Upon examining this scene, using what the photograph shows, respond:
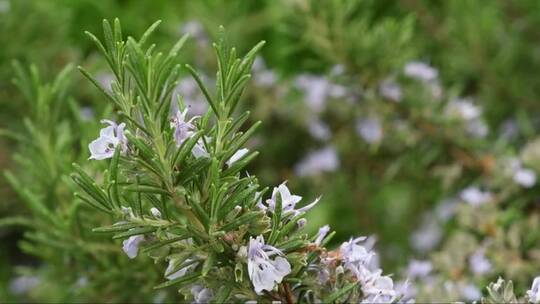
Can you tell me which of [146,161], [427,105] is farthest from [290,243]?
[427,105]

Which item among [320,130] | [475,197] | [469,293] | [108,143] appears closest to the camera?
[108,143]

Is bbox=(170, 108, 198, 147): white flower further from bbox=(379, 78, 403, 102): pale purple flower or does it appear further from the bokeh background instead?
bbox=(379, 78, 403, 102): pale purple flower

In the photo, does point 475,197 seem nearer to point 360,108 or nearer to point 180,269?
point 360,108

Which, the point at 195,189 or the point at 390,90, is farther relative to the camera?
the point at 390,90

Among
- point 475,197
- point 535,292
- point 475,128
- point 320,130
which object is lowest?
point 535,292

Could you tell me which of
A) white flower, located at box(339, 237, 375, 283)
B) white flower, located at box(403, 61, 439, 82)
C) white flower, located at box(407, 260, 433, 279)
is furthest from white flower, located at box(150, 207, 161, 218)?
white flower, located at box(403, 61, 439, 82)

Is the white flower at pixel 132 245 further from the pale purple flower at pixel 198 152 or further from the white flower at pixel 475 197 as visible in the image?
the white flower at pixel 475 197

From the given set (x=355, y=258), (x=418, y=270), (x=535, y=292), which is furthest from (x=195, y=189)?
(x=418, y=270)
